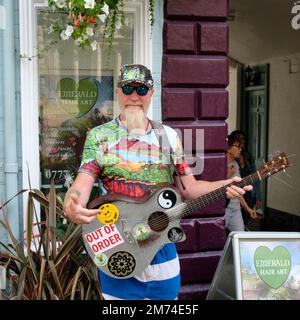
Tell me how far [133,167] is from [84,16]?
53.0 inches

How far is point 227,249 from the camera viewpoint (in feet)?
12.2

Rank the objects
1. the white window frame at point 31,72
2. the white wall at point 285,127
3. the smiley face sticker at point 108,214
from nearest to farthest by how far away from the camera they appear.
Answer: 1. the smiley face sticker at point 108,214
2. the white window frame at point 31,72
3. the white wall at point 285,127

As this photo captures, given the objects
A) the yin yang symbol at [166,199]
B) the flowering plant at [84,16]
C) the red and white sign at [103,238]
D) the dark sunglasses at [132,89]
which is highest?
the flowering plant at [84,16]

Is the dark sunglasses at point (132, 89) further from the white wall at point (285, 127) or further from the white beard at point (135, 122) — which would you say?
the white wall at point (285, 127)

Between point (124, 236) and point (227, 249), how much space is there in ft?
3.62

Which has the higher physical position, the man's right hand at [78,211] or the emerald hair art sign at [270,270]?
the man's right hand at [78,211]

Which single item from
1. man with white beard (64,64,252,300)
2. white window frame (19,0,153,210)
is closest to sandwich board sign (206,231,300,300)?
man with white beard (64,64,252,300)

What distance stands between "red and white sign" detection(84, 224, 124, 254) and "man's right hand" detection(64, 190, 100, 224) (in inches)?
6.2

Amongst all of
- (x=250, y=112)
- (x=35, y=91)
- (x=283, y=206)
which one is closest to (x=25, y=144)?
(x=35, y=91)

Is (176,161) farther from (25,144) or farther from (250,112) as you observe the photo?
(250,112)

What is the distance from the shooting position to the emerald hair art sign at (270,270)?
11.8 feet

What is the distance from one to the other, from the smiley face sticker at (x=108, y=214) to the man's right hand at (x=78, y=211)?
0.08 m

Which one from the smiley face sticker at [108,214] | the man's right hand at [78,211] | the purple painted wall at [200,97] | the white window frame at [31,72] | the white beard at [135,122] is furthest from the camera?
the purple painted wall at [200,97]

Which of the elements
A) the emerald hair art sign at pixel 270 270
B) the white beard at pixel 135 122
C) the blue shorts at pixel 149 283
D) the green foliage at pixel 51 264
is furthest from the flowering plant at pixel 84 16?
the emerald hair art sign at pixel 270 270
